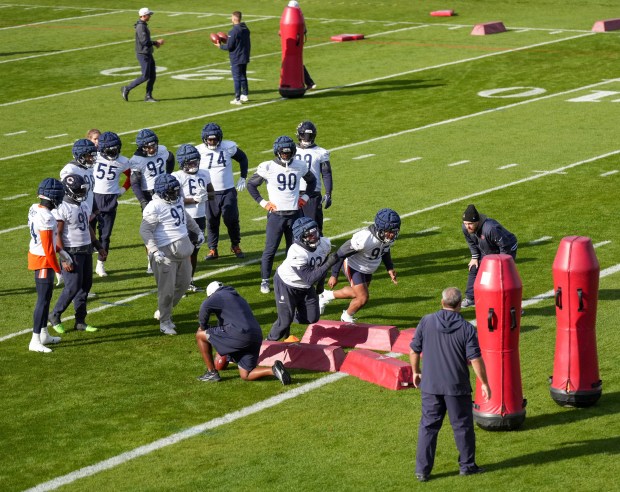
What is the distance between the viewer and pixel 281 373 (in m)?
12.8

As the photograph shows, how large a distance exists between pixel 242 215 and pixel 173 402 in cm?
831

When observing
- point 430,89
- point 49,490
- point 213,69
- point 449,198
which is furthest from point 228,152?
point 213,69

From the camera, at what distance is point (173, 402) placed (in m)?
12.6

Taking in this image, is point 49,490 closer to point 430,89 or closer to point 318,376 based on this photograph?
point 318,376

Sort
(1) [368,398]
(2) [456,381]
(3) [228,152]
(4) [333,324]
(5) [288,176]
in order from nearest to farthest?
1. (2) [456,381]
2. (1) [368,398]
3. (4) [333,324]
4. (5) [288,176]
5. (3) [228,152]

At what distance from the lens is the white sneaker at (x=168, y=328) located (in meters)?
14.8

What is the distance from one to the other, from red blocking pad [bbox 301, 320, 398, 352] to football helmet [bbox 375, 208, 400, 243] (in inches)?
40.0

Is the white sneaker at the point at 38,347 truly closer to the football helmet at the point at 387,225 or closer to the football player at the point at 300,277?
the football player at the point at 300,277

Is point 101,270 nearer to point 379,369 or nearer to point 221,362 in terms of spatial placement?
point 221,362

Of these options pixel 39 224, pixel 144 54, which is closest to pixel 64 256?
pixel 39 224

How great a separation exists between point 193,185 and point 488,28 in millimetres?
21539

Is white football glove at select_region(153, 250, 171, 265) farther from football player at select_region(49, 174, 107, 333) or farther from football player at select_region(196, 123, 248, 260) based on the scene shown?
football player at select_region(196, 123, 248, 260)

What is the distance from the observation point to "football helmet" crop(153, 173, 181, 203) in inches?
580

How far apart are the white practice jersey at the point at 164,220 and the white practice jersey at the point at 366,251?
198 cm
